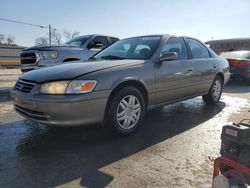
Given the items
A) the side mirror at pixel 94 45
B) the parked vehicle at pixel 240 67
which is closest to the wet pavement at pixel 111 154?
the side mirror at pixel 94 45

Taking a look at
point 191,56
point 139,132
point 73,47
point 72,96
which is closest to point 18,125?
point 72,96

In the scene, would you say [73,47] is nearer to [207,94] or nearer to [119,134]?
[207,94]

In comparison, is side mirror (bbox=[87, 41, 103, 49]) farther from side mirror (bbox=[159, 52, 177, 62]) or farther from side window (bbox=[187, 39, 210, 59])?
side mirror (bbox=[159, 52, 177, 62])

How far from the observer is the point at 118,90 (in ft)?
12.6

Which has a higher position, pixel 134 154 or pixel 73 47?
pixel 73 47

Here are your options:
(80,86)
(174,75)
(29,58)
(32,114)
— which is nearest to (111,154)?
(80,86)

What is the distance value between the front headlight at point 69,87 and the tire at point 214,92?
3.43 meters

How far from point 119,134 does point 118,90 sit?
0.61 m

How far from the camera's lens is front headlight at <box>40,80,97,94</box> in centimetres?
345

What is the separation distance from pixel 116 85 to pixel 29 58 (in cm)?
524

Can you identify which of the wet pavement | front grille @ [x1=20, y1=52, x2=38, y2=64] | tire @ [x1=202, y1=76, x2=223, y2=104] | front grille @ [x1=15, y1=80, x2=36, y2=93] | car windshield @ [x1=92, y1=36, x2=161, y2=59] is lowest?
the wet pavement

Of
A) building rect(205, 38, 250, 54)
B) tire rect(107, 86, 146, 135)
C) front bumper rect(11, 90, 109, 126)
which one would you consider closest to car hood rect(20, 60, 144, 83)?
front bumper rect(11, 90, 109, 126)

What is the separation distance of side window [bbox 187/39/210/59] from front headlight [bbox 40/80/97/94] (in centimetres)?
265

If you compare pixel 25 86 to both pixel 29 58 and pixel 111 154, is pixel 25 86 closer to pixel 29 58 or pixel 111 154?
pixel 111 154
